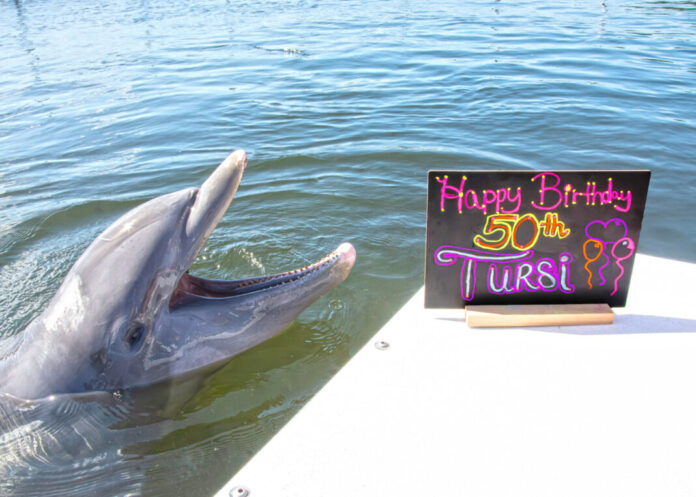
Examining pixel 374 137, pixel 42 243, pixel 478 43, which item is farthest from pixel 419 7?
pixel 42 243

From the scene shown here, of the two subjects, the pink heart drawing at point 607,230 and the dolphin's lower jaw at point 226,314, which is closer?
the pink heart drawing at point 607,230

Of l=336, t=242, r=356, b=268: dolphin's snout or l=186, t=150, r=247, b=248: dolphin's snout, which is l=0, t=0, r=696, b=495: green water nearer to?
l=336, t=242, r=356, b=268: dolphin's snout

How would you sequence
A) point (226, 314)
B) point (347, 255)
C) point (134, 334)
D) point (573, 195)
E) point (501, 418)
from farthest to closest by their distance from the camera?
point (347, 255)
point (226, 314)
point (134, 334)
point (573, 195)
point (501, 418)

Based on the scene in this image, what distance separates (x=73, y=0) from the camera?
93.7 ft

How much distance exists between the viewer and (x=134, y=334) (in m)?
2.94

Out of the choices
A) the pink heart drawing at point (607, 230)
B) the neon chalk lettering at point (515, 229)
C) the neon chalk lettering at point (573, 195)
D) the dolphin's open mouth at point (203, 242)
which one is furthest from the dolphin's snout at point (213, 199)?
the pink heart drawing at point (607, 230)

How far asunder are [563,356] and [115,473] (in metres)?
2.27

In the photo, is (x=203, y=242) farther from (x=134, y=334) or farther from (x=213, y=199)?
(x=134, y=334)

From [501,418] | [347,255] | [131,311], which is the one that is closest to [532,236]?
[501,418]

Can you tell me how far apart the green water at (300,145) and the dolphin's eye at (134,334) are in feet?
1.81

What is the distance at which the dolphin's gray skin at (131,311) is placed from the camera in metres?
2.81

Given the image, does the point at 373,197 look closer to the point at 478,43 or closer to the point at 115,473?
the point at 115,473

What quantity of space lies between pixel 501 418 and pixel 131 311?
1817 millimetres

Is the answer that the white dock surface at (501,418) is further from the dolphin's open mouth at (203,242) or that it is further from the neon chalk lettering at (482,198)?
the dolphin's open mouth at (203,242)
